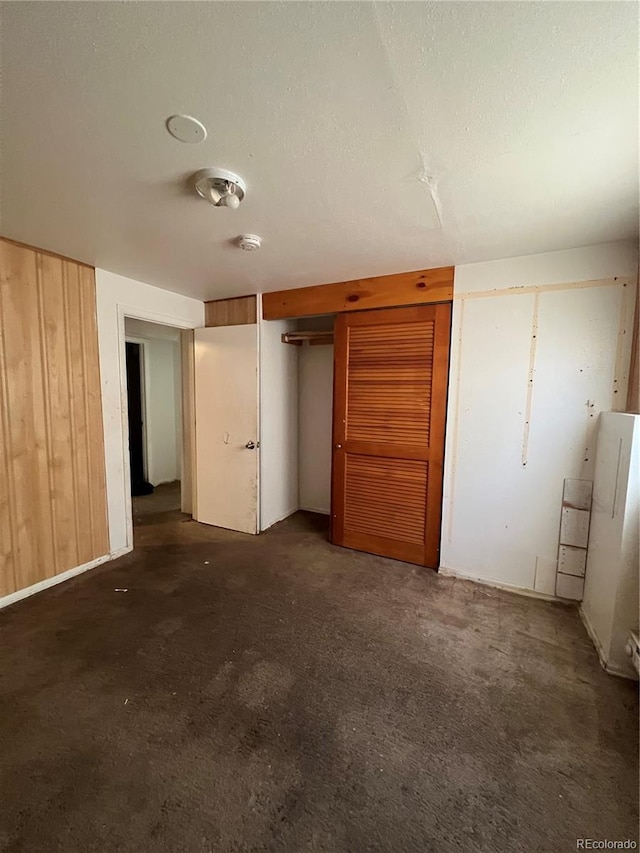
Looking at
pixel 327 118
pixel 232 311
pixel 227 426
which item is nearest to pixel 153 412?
pixel 227 426

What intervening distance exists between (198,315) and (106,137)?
89.8 inches

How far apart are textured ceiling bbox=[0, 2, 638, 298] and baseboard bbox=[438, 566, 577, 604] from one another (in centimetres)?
230

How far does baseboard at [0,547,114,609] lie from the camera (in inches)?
86.6

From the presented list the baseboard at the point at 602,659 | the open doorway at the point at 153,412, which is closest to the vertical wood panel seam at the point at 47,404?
the open doorway at the point at 153,412

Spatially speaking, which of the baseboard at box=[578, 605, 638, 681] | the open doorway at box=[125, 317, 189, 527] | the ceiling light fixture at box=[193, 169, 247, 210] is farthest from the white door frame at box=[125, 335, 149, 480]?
the baseboard at box=[578, 605, 638, 681]

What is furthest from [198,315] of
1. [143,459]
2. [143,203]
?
[143,459]

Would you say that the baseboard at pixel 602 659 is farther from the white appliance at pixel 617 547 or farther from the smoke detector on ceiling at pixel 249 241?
the smoke detector on ceiling at pixel 249 241

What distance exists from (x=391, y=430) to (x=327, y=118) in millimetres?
2048

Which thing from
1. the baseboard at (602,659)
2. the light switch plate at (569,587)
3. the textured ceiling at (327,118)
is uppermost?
the textured ceiling at (327,118)

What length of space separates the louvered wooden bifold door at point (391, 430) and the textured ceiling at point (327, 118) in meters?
0.79

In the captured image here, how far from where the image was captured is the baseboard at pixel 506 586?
2320mm

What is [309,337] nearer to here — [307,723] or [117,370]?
[117,370]

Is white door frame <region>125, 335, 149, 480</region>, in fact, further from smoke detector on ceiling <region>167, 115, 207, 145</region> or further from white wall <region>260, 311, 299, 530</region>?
smoke detector on ceiling <region>167, 115, 207, 145</region>

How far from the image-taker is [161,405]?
5.12 metres
